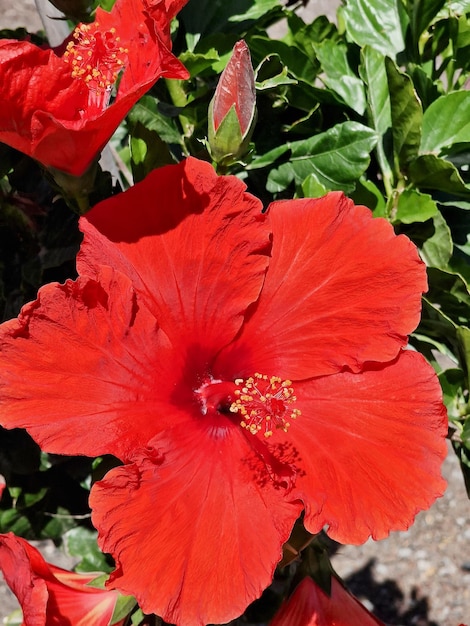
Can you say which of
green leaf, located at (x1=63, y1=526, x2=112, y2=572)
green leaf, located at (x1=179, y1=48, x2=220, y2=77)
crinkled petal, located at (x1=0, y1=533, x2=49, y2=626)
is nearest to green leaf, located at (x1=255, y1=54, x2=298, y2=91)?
green leaf, located at (x1=179, y1=48, x2=220, y2=77)

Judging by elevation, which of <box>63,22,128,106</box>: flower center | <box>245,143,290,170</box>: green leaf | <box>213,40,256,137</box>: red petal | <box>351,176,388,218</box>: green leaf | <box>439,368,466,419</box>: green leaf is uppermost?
<box>63,22,128,106</box>: flower center

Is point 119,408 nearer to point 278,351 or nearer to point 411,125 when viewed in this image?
point 278,351

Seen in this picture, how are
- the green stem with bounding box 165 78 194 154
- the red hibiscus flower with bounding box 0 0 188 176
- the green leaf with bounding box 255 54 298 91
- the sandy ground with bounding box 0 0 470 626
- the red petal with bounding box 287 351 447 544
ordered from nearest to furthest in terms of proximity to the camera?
1. the red hibiscus flower with bounding box 0 0 188 176
2. the red petal with bounding box 287 351 447 544
3. the green leaf with bounding box 255 54 298 91
4. the green stem with bounding box 165 78 194 154
5. the sandy ground with bounding box 0 0 470 626

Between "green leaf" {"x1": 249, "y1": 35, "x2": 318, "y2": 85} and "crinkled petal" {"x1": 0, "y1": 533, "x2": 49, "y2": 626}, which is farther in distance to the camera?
"green leaf" {"x1": 249, "y1": 35, "x2": 318, "y2": 85}

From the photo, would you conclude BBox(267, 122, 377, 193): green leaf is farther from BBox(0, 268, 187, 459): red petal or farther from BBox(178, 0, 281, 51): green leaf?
BBox(0, 268, 187, 459): red petal

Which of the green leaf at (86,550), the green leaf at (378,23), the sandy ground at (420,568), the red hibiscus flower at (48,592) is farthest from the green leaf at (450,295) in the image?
the sandy ground at (420,568)

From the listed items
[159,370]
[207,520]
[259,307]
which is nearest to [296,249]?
[259,307]

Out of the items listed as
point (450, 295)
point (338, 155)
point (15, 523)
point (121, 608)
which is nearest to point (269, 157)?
point (338, 155)
